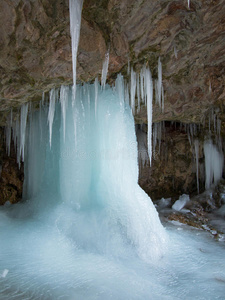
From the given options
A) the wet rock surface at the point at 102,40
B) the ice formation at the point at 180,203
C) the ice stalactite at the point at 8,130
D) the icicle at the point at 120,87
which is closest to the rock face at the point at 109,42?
the wet rock surface at the point at 102,40

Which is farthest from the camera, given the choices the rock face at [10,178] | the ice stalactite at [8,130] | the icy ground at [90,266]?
the rock face at [10,178]

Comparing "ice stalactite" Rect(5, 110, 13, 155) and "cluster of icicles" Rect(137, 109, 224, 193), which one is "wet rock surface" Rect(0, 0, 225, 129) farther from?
"cluster of icicles" Rect(137, 109, 224, 193)

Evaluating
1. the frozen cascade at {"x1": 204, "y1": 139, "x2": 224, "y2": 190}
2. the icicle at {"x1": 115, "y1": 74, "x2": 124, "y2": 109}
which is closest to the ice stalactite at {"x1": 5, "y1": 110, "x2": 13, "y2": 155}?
the icicle at {"x1": 115, "y1": 74, "x2": 124, "y2": 109}

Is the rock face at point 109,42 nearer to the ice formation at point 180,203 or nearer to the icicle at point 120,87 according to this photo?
the icicle at point 120,87

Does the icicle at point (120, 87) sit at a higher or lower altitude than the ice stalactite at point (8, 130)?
higher

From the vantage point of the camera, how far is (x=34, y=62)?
11.0ft

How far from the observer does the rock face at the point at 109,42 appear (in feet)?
9.40

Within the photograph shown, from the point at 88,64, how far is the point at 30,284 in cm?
293

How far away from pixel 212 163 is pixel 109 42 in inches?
251

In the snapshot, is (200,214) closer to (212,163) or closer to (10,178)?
(212,163)

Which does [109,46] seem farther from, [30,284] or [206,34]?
[30,284]

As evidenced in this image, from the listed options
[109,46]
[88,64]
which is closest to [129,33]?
[109,46]

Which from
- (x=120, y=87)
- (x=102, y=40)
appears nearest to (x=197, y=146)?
(x=120, y=87)

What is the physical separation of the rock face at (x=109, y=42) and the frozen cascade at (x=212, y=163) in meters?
3.76
